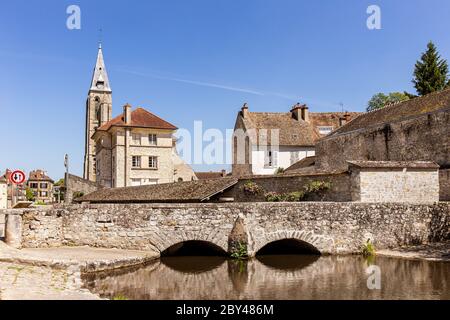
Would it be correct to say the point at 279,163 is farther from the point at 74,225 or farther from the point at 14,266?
the point at 14,266

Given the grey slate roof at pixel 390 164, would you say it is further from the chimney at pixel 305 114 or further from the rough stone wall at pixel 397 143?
the chimney at pixel 305 114

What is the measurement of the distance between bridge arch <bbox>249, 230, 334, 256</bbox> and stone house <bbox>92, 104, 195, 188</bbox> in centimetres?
2538

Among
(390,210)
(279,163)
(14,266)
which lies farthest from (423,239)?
(279,163)

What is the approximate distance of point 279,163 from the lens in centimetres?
4122

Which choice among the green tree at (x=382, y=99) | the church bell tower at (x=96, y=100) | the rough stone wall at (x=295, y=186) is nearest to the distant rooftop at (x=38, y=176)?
the church bell tower at (x=96, y=100)

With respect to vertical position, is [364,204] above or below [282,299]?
above

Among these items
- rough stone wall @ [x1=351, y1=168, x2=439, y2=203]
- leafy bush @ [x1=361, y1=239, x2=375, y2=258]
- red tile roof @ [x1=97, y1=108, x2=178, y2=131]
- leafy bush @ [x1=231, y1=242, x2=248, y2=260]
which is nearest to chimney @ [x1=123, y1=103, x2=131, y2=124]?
red tile roof @ [x1=97, y1=108, x2=178, y2=131]

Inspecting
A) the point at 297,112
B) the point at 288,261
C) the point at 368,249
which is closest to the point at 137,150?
the point at 297,112

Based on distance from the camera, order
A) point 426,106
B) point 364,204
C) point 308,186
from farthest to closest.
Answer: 1. point 426,106
2. point 308,186
3. point 364,204

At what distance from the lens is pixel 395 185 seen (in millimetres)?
19484

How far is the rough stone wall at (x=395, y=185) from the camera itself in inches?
746

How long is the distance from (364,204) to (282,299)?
26.6ft

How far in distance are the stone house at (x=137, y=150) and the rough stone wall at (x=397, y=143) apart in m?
14.8

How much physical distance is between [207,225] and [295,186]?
7608mm
